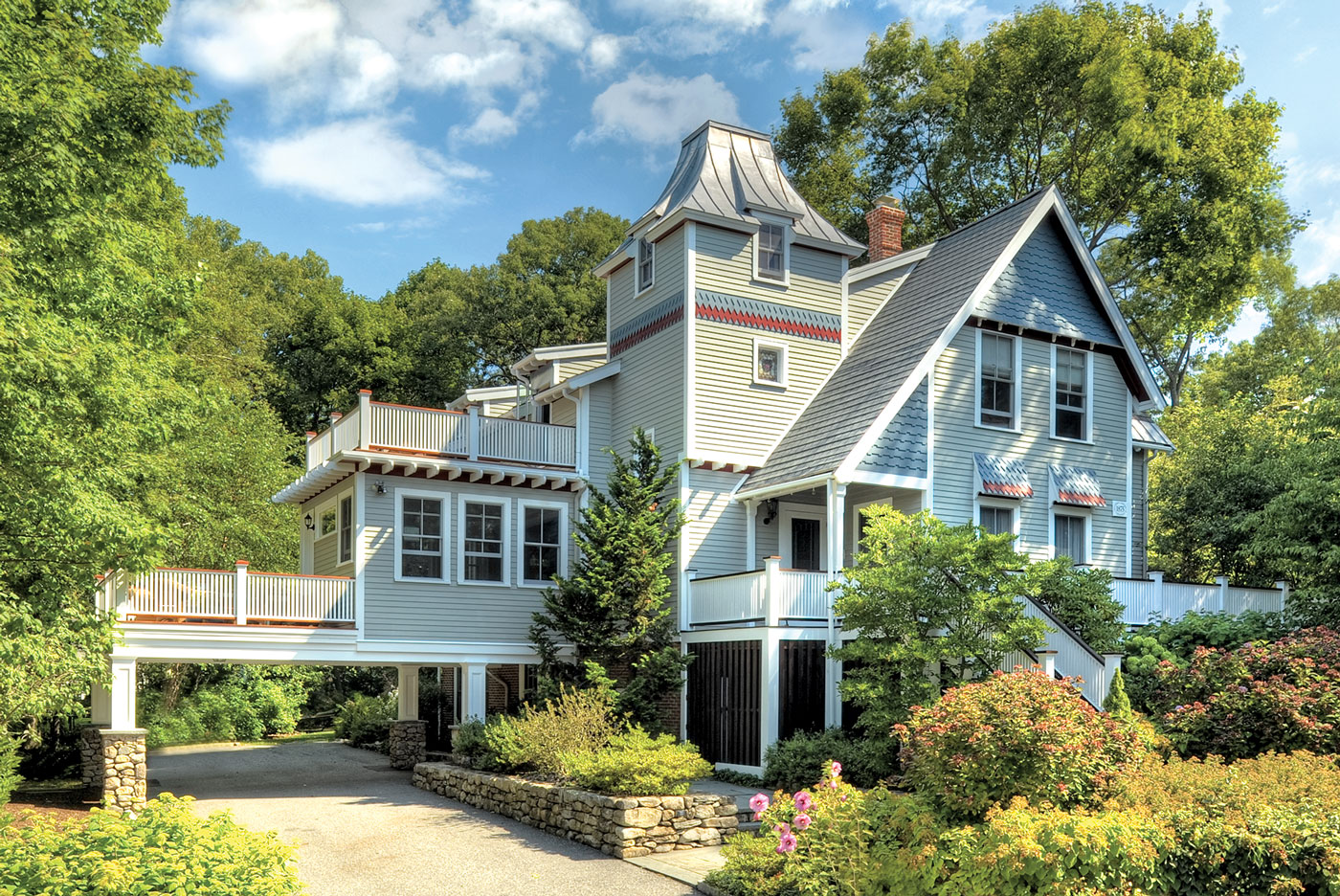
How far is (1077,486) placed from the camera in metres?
22.1

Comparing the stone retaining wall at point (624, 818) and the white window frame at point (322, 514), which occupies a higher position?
the white window frame at point (322, 514)

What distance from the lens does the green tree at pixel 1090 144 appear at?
30938 mm

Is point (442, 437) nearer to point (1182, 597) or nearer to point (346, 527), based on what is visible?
point (346, 527)

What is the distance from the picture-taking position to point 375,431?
20.2 meters

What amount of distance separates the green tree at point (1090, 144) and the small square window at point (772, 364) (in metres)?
14.2

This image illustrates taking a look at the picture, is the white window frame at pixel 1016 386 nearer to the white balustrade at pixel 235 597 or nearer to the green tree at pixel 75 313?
the white balustrade at pixel 235 597

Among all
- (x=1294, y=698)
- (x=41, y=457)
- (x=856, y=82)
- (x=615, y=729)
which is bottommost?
(x=615, y=729)

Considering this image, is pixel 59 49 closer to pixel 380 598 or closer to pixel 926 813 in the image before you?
pixel 380 598

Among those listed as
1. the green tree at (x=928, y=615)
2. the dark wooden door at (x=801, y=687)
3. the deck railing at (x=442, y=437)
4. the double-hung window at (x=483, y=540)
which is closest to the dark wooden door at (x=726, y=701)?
the dark wooden door at (x=801, y=687)

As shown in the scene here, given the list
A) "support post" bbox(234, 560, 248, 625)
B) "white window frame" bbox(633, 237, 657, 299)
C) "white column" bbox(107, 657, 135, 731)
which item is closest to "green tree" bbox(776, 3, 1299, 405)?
"white window frame" bbox(633, 237, 657, 299)

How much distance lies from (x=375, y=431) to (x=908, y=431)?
9.34 metres

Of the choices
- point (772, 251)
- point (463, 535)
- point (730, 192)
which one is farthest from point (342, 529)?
point (730, 192)

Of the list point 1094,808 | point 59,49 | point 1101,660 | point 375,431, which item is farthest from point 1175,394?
point 59,49

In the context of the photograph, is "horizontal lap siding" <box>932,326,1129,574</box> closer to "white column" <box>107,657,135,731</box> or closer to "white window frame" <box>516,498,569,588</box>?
"white window frame" <box>516,498,569,588</box>
